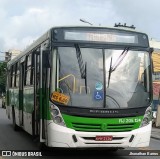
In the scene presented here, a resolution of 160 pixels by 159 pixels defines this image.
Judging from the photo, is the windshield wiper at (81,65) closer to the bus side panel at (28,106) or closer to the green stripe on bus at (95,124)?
the green stripe on bus at (95,124)

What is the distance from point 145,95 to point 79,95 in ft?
5.25

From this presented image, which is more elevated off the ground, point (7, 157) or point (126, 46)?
point (126, 46)

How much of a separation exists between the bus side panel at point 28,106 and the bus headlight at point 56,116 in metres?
2.74

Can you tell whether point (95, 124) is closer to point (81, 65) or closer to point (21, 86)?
point (81, 65)

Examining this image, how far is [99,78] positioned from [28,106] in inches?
161

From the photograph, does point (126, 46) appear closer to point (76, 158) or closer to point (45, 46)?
point (45, 46)

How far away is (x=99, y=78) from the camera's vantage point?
1072cm

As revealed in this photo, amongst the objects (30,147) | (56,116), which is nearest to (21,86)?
(30,147)

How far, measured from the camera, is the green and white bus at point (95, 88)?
10.4 metres

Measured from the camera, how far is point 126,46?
36.7ft

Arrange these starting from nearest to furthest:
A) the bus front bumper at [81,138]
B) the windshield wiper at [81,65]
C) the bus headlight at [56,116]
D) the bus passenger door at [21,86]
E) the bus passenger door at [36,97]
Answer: the bus front bumper at [81,138] → the bus headlight at [56,116] → the windshield wiper at [81,65] → the bus passenger door at [36,97] → the bus passenger door at [21,86]

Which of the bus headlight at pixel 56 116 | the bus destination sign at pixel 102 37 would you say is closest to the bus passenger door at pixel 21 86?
the bus destination sign at pixel 102 37

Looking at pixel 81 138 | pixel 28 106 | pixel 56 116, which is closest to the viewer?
pixel 81 138

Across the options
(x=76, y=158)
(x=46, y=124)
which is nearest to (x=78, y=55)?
(x=46, y=124)
